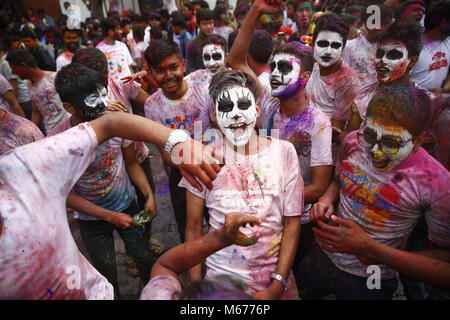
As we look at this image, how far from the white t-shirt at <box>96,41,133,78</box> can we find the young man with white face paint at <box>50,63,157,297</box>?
2637 mm

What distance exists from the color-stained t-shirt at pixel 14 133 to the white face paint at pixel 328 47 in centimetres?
290

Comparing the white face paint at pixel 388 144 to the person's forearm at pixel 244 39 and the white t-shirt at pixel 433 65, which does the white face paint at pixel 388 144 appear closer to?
the person's forearm at pixel 244 39

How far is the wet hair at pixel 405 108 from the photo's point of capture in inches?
62.2

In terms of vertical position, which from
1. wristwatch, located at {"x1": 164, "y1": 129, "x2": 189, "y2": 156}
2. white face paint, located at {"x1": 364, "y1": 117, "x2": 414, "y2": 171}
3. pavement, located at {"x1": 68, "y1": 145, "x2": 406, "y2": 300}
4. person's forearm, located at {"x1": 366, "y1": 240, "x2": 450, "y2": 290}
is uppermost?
wristwatch, located at {"x1": 164, "y1": 129, "x2": 189, "y2": 156}

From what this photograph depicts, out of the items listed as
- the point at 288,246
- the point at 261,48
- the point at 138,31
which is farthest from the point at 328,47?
the point at 138,31

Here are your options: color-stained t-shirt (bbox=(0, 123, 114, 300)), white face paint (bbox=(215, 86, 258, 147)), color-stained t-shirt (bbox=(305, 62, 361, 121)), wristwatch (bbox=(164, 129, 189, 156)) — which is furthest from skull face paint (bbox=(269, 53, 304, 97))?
color-stained t-shirt (bbox=(0, 123, 114, 300))

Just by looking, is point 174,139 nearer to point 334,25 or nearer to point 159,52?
point 159,52

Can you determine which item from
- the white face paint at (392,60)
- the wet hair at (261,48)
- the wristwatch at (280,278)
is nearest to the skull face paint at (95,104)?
the wristwatch at (280,278)

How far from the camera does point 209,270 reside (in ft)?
5.79

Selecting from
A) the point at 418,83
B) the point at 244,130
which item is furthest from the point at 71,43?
the point at 418,83

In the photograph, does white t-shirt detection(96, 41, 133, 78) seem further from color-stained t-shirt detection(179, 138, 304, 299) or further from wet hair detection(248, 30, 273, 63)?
color-stained t-shirt detection(179, 138, 304, 299)

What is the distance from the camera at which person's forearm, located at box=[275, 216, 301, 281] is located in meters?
1.71
